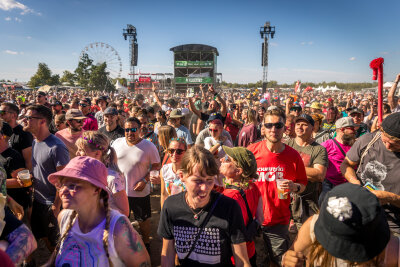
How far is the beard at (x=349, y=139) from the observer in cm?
376

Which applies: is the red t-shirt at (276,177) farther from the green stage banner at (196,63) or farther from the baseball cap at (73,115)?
the green stage banner at (196,63)

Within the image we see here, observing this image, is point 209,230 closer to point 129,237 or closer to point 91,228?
point 129,237

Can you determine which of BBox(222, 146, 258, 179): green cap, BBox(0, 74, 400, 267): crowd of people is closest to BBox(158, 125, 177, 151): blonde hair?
BBox(0, 74, 400, 267): crowd of people

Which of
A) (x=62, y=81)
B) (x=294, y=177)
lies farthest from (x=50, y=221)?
(x=62, y=81)

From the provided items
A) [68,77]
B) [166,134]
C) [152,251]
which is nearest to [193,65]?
[166,134]

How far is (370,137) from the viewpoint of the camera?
8.25 ft

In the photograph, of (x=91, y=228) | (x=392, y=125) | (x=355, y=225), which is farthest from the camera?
(x=392, y=125)

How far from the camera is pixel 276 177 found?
2.68 metres

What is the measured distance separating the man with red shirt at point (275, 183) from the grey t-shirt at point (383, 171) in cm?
60

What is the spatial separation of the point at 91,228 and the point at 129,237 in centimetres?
28

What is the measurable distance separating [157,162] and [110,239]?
6.99ft

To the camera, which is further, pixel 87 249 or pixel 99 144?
pixel 99 144

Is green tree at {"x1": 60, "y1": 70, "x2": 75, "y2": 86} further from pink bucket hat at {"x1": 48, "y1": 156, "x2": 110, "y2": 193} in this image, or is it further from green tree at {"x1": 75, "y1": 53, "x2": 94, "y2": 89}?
pink bucket hat at {"x1": 48, "y1": 156, "x2": 110, "y2": 193}

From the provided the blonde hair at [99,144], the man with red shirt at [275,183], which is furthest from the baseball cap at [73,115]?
the man with red shirt at [275,183]
